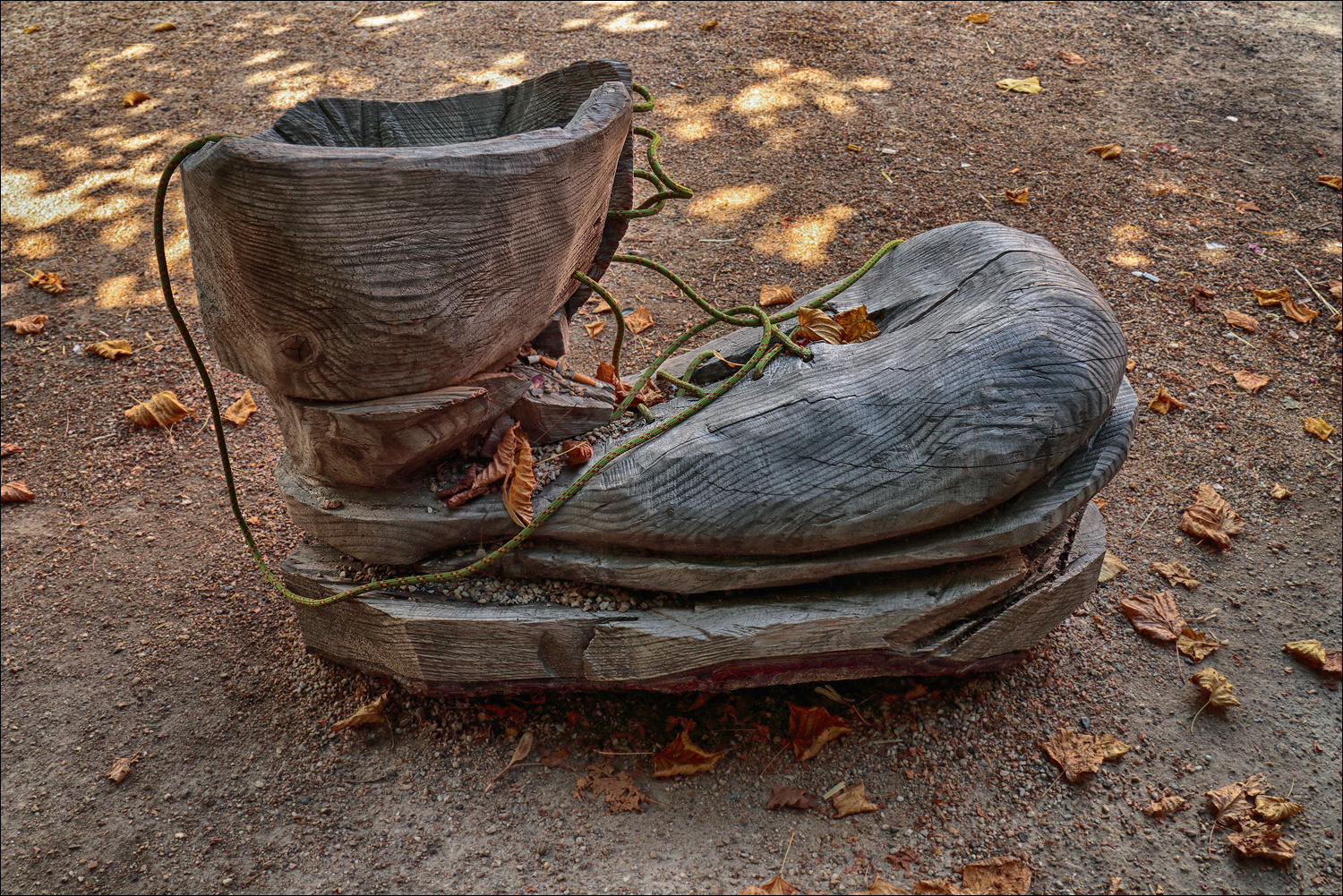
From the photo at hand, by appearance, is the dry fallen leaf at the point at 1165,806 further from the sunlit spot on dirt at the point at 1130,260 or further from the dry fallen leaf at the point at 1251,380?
the sunlit spot on dirt at the point at 1130,260

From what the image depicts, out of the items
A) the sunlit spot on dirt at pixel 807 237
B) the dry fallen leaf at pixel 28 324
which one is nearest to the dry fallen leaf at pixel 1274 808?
the sunlit spot on dirt at pixel 807 237

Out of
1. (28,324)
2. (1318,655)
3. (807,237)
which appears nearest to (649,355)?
(807,237)

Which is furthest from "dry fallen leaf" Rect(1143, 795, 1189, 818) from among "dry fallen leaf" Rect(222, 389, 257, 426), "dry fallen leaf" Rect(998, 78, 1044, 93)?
"dry fallen leaf" Rect(998, 78, 1044, 93)

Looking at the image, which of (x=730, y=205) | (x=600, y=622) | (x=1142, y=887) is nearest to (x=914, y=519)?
(x=600, y=622)

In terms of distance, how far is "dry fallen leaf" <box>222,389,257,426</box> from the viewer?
304 centimetres

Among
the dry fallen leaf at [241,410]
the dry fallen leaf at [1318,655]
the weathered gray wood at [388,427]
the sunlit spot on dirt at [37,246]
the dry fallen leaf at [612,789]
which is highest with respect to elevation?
the weathered gray wood at [388,427]

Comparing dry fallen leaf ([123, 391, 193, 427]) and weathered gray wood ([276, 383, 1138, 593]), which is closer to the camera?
weathered gray wood ([276, 383, 1138, 593])

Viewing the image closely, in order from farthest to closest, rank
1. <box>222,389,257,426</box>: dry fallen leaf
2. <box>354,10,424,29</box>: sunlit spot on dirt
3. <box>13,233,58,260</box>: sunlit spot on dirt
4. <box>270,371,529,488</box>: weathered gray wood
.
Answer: <box>354,10,424,29</box>: sunlit spot on dirt < <box>13,233,58,260</box>: sunlit spot on dirt < <box>222,389,257,426</box>: dry fallen leaf < <box>270,371,529,488</box>: weathered gray wood

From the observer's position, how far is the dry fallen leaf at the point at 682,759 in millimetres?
1967

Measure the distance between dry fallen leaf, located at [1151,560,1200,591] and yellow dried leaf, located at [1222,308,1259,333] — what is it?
3.99ft

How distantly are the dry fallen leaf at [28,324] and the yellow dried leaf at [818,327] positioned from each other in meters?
2.91

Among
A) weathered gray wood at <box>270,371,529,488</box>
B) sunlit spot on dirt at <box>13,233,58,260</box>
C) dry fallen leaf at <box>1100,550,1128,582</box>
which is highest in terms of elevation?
weathered gray wood at <box>270,371,529,488</box>

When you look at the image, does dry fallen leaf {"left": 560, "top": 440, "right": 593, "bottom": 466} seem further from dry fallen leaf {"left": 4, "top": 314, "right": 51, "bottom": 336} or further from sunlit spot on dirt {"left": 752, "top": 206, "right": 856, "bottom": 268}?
dry fallen leaf {"left": 4, "top": 314, "right": 51, "bottom": 336}

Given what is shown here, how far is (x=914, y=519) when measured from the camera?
1.78m
